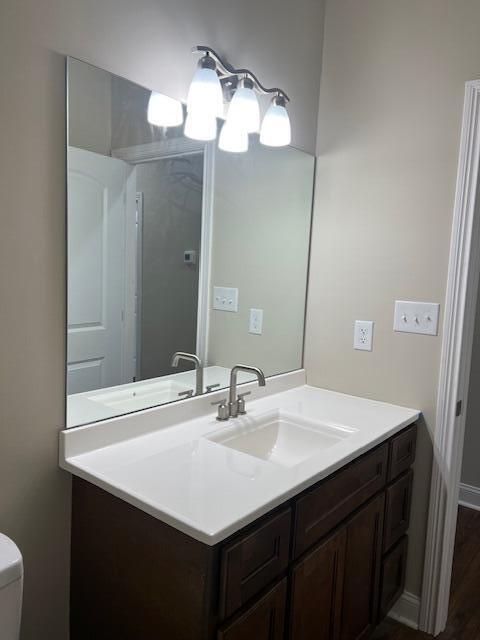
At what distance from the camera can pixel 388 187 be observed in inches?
75.4

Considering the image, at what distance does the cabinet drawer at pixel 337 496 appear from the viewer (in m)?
1.28

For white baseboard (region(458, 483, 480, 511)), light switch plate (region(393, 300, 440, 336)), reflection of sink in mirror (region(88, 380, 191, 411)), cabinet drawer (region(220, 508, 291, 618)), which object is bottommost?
white baseboard (region(458, 483, 480, 511))

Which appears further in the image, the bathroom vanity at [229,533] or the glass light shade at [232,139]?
the glass light shade at [232,139]

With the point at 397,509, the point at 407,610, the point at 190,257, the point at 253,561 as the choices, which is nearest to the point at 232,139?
the point at 190,257

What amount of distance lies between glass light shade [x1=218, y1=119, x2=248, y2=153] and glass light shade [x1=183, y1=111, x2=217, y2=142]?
2.7 inches

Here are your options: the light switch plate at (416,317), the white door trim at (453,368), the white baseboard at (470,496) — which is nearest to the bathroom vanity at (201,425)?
the white door trim at (453,368)

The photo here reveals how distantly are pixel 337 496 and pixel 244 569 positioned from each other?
426 millimetres

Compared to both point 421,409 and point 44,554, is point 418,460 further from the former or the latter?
point 44,554

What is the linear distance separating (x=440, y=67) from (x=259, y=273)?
1.01m

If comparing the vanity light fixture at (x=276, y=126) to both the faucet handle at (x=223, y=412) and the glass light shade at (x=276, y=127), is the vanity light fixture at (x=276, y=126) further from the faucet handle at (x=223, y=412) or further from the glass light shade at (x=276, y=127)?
the faucet handle at (x=223, y=412)

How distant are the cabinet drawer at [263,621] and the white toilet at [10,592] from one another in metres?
0.42

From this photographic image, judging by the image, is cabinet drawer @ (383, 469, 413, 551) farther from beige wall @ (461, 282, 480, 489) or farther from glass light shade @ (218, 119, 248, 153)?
glass light shade @ (218, 119, 248, 153)

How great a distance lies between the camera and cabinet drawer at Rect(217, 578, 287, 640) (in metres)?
1.07

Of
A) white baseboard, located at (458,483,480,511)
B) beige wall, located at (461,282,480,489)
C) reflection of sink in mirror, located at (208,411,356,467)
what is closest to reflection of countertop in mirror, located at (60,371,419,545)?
reflection of sink in mirror, located at (208,411,356,467)
